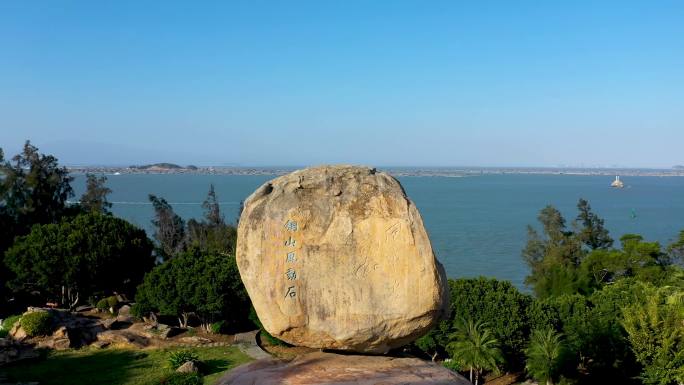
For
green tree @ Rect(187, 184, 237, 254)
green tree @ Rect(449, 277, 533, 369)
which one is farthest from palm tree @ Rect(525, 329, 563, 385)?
green tree @ Rect(187, 184, 237, 254)

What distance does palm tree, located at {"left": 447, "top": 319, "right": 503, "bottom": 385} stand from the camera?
708 inches

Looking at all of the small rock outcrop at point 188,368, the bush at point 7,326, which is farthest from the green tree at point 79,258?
the small rock outcrop at point 188,368

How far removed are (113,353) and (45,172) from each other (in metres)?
21.7

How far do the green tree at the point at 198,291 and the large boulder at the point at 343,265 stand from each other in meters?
13.3

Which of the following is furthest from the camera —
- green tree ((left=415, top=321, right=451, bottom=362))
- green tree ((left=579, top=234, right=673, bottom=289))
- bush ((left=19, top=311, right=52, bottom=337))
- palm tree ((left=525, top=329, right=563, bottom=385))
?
green tree ((left=579, top=234, right=673, bottom=289))

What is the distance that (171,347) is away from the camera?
68.3 ft

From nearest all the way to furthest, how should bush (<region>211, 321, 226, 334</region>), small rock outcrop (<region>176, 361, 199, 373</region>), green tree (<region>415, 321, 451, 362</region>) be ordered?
small rock outcrop (<region>176, 361, 199, 373</region>) < green tree (<region>415, 321, 451, 362</region>) < bush (<region>211, 321, 226, 334</region>)

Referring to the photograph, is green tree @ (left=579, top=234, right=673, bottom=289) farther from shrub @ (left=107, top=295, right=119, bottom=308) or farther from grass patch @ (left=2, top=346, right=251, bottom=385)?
shrub @ (left=107, top=295, right=119, bottom=308)

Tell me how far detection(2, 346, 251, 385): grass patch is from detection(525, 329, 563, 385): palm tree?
10035 millimetres

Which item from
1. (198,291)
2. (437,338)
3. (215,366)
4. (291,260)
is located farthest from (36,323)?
(291,260)

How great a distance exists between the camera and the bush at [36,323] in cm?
2055

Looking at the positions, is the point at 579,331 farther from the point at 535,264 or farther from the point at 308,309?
the point at 535,264

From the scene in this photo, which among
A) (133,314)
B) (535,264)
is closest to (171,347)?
(133,314)

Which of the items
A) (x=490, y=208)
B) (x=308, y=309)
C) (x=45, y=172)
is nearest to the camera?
(x=308, y=309)
